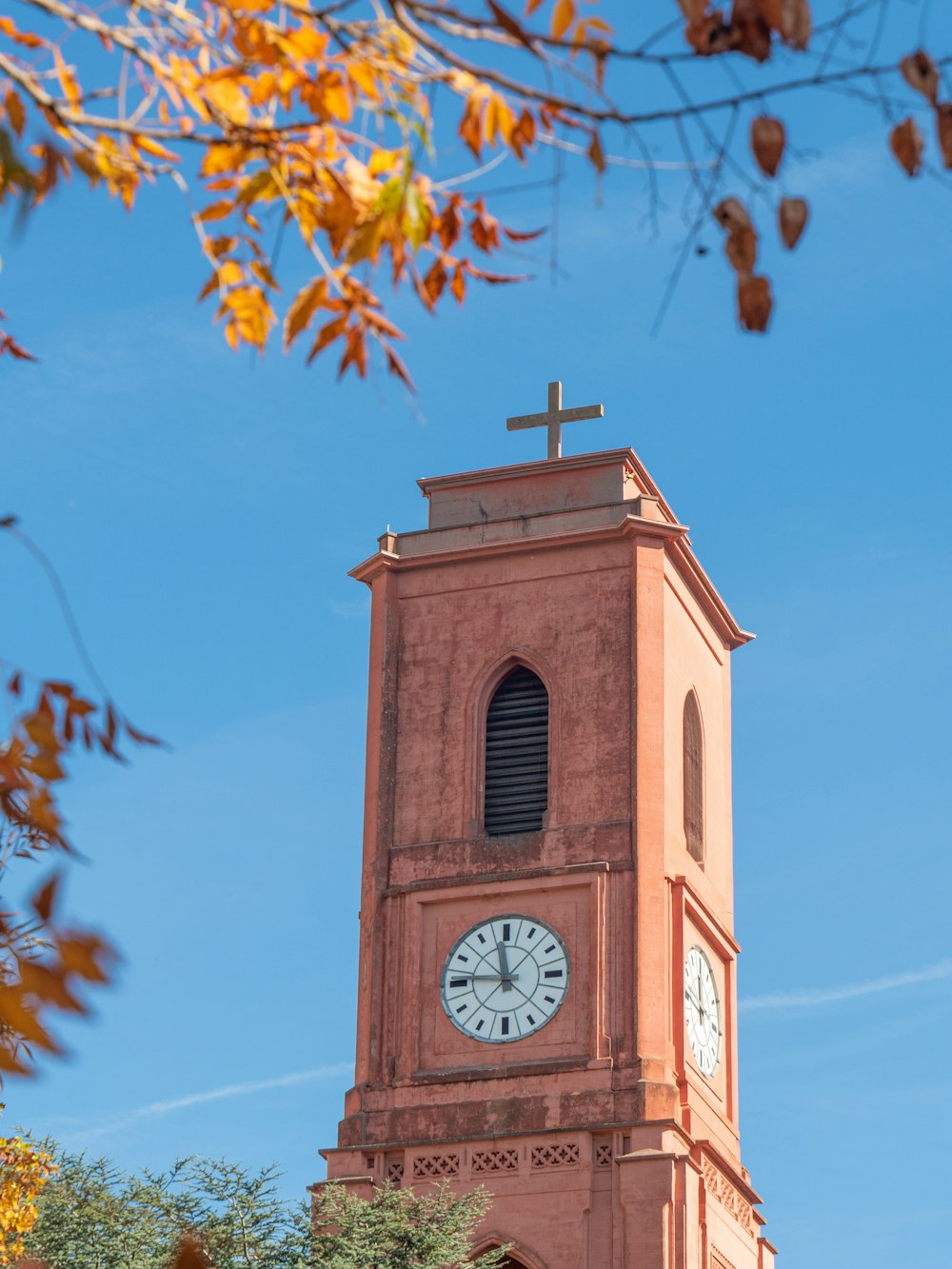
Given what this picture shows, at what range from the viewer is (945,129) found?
673 centimetres

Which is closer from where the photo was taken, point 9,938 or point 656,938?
point 9,938

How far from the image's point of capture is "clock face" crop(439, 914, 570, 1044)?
33.3 meters

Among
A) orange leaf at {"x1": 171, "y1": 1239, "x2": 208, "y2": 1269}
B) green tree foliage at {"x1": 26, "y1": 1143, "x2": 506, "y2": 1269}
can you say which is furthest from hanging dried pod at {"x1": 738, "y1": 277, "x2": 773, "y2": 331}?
green tree foliage at {"x1": 26, "y1": 1143, "x2": 506, "y2": 1269}

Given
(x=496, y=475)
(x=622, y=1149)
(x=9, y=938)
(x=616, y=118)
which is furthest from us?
(x=496, y=475)

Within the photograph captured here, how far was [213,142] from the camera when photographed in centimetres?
748

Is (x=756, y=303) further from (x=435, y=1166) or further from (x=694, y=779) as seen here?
(x=694, y=779)

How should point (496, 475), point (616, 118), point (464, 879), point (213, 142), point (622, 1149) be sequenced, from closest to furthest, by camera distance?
point (616, 118) < point (213, 142) < point (622, 1149) < point (464, 879) < point (496, 475)

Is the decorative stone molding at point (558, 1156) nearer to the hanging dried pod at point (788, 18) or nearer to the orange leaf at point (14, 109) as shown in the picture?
the orange leaf at point (14, 109)

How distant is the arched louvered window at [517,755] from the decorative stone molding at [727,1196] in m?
4.72

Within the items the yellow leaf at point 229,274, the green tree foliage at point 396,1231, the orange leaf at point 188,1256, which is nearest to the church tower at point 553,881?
the green tree foliage at point 396,1231

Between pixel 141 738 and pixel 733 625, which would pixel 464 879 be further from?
pixel 141 738

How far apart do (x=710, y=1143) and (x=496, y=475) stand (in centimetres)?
935

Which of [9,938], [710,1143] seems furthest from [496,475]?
[9,938]

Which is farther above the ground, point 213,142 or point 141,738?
point 213,142
